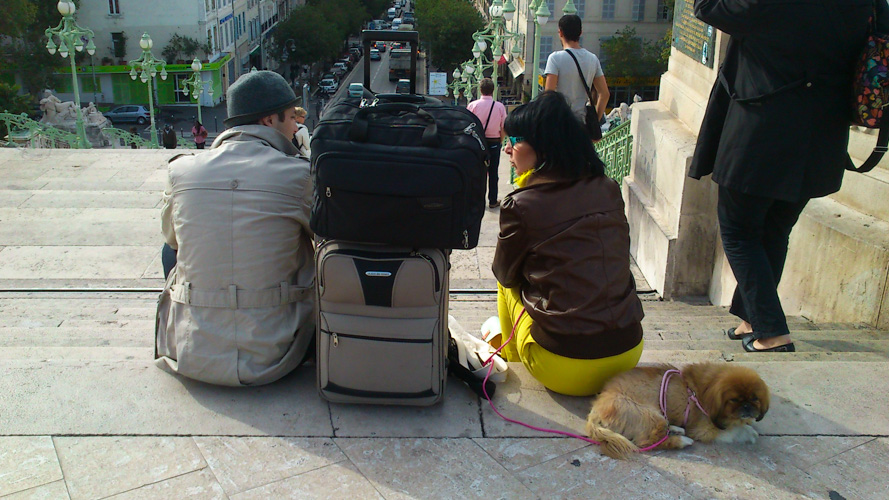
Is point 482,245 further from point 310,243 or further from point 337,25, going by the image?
point 337,25

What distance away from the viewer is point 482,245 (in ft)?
24.8

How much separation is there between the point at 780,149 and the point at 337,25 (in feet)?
186

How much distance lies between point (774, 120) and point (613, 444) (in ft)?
6.03

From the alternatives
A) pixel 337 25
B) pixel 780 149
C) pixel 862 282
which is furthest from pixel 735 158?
pixel 337 25

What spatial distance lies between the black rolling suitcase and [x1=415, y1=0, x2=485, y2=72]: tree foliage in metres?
47.1

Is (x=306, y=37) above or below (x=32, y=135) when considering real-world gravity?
Answer: below

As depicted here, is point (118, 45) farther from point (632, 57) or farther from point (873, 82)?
point (873, 82)

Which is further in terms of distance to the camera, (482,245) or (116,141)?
(116,141)

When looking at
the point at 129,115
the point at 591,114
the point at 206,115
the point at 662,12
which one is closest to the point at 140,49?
the point at 206,115

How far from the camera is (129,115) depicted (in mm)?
38375

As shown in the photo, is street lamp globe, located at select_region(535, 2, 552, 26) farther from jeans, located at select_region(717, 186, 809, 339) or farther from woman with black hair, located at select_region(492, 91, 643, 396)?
woman with black hair, located at select_region(492, 91, 643, 396)

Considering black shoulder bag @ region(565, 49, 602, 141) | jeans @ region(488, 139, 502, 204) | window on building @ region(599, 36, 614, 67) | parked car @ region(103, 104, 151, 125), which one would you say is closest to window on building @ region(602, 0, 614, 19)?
window on building @ region(599, 36, 614, 67)

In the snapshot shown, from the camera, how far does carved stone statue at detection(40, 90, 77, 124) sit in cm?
2506

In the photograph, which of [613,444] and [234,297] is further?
[234,297]
